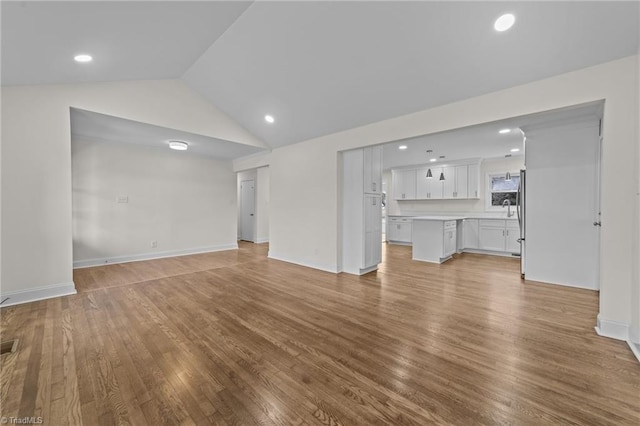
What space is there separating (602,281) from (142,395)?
3.90m

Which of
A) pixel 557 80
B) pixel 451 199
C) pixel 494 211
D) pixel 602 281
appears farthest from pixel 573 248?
pixel 451 199

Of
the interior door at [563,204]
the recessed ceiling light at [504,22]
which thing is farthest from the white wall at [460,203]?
the recessed ceiling light at [504,22]

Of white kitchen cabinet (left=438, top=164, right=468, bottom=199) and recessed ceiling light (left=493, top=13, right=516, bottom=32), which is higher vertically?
recessed ceiling light (left=493, top=13, right=516, bottom=32)

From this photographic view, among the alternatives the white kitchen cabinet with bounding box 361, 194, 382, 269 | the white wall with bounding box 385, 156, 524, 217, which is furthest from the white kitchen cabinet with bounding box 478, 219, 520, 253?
the white kitchen cabinet with bounding box 361, 194, 382, 269

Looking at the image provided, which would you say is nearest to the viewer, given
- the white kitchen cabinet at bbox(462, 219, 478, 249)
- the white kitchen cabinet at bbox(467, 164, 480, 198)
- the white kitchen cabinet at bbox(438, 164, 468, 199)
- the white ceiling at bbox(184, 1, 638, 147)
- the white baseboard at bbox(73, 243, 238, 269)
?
the white ceiling at bbox(184, 1, 638, 147)

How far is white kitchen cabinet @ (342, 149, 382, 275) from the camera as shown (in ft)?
14.8

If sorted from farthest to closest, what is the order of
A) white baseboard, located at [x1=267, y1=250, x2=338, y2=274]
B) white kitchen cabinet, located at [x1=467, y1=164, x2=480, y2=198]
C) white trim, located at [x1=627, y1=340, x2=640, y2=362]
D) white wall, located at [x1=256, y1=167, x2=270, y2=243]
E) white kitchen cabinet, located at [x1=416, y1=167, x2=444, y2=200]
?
white wall, located at [x1=256, y1=167, x2=270, y2=243] → white kitchen cabinet, located at [x1=416, y1=167, x2=444, y2=200] → white kitchen cabinet, located at [x1=467, y1=164, x2=480, y2=198] → white baseboard, located at [x1=267, y1=250, x2=338, y2=274] → white trim, located at [x1=627, y1=340, x2=640, y2=362]

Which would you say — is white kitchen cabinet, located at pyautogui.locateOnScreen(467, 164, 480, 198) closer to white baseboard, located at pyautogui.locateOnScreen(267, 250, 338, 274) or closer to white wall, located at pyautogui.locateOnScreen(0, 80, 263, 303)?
white baseboard, located at pyautogui.locateOnScreen(267, 250, 338, 274)

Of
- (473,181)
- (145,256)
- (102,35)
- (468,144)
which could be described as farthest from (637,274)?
(145,256)

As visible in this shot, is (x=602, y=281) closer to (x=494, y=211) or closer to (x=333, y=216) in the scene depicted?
(x=333, y=216)

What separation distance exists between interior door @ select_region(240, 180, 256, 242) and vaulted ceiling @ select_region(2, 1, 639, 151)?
4.77m

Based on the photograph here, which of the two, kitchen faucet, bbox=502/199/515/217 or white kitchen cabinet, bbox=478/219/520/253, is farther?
kitchen faucet, bbox=502/199/515/217

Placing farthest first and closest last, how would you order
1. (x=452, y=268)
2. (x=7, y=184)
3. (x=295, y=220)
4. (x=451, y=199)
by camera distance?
(x=451, y=199) → (x=295, y=220) → (x=452, y=268) → (x=7, y=184)

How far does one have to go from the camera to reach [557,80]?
8.20 feet
